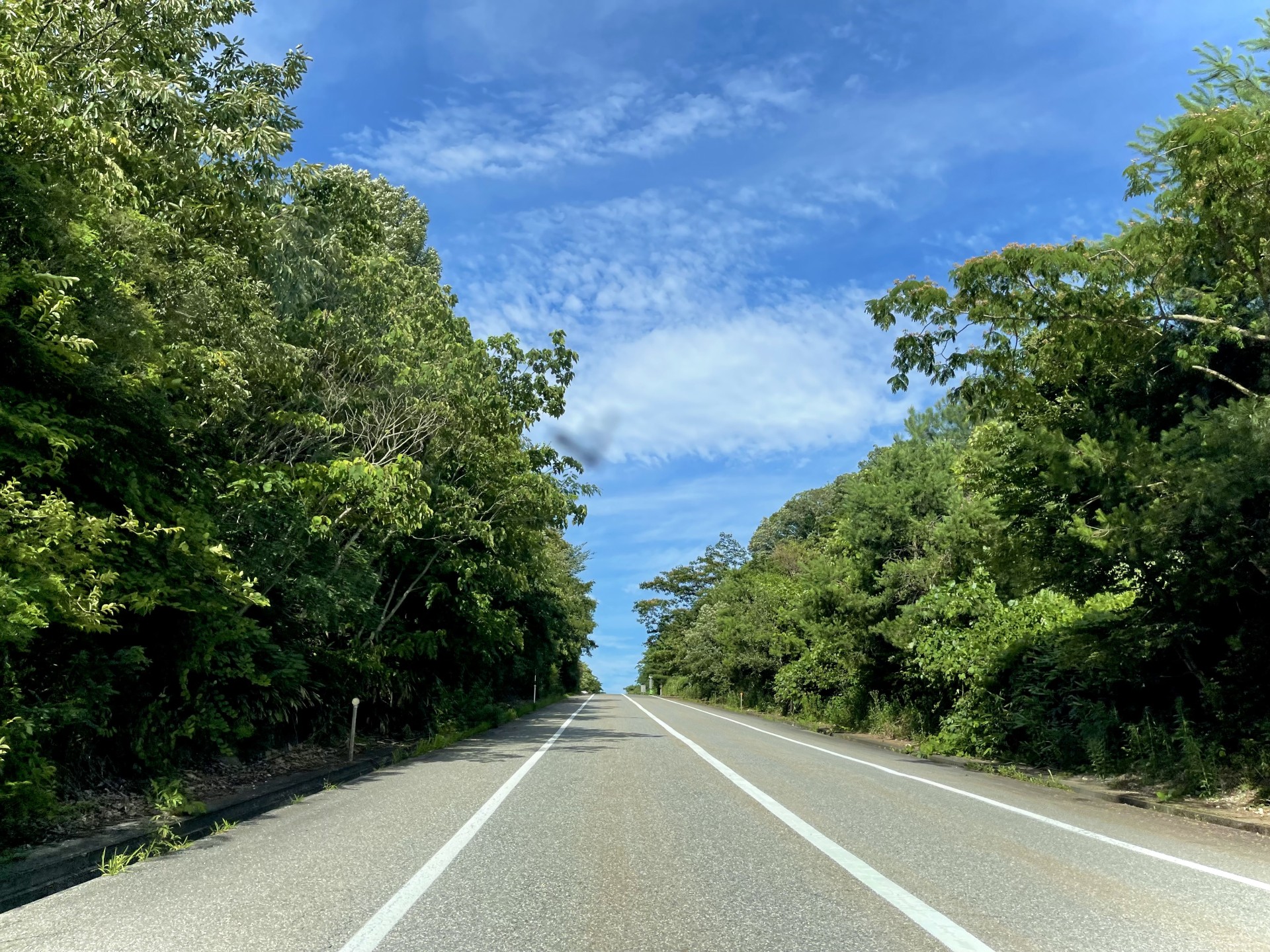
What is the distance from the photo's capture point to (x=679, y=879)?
5.58 meters

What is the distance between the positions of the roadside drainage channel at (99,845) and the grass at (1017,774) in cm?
1061

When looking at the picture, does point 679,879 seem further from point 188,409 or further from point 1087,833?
point 188,409

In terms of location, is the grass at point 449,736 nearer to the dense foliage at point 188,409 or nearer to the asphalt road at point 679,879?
the dense foliage at point 188,409

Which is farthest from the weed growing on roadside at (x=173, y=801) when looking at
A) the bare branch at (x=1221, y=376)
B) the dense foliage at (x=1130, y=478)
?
the bare branch at (x=1221, y=376)

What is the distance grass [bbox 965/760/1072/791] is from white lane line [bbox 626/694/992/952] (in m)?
6.03

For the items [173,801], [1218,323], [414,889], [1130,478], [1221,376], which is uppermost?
[1218,323]

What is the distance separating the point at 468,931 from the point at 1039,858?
4463mm

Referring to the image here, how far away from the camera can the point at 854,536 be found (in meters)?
24.6

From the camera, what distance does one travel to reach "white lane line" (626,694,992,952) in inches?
167

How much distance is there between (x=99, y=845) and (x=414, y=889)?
115 inches

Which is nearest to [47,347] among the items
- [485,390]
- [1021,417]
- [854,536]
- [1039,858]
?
[1039,858]

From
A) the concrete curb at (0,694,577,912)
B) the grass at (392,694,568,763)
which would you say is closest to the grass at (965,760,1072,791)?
the grass at (392,694,568,763)

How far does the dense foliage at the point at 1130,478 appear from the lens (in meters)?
9.73

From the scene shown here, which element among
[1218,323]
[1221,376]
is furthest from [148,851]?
[1221,376]
